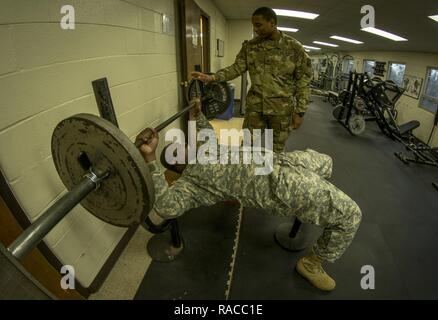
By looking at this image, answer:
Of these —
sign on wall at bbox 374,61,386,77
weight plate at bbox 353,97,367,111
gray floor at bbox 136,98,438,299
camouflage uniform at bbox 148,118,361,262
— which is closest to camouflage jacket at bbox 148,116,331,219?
camouflage uniform at bbox 148,118,361,262

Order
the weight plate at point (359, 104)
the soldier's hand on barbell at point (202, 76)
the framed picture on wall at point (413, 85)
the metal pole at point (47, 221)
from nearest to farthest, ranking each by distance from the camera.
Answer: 1. the metal pole at point (47, 221)
2. the soldier's hand on barbell at point (202, 76)
3. the weight plate at point (359, 104)
4. the framed picture on wall at point (413, 85)

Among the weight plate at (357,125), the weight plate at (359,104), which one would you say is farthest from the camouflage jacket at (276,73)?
the weight plate at (359,104)

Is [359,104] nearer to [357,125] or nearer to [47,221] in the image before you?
[357,125]

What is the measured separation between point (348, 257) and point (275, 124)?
1325 mm

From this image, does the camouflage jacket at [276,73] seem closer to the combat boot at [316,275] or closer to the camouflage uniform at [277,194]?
the camouflage uniform at [277,194]

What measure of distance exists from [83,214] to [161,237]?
0.64 m

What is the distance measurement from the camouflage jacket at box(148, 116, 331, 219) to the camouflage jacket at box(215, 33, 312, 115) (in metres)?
1.07

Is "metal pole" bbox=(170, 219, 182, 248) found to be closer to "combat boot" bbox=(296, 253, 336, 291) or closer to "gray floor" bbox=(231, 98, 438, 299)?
"gray floor" bbox=(231, 98, 438, 299)

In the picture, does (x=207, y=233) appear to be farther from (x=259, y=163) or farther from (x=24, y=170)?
(x=24, y=170)

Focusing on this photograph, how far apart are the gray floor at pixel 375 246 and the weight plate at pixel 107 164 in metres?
0.93

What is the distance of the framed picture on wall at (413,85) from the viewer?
220 inches

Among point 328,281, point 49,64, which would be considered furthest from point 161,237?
point 49,64

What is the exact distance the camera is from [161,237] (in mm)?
1848

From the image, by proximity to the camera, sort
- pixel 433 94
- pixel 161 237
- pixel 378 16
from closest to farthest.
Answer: pixel 161 237
pixel 378 16
pixel 433 94
